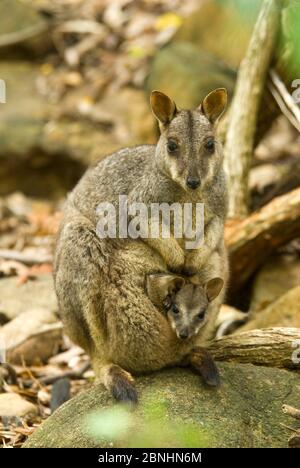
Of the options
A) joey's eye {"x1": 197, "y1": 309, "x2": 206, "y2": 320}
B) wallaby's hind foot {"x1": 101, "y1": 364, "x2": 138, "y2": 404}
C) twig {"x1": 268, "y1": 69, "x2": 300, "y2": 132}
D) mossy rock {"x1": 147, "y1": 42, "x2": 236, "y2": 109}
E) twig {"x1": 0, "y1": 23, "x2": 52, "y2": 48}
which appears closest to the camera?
wallaby's hind foot {"x1": 101, "y1": 364, "x2": 138, "y2": 404}

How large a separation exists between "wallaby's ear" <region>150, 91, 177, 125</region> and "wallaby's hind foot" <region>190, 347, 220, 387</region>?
186 centimetres

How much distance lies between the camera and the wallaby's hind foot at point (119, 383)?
545 cm

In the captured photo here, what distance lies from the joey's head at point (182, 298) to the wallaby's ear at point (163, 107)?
1272 millimetres

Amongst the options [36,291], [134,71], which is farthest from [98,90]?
[36,291]

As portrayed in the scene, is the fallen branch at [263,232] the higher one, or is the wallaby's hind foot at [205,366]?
the fallen branch at [263,232]

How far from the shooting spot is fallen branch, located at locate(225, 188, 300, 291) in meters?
8.39

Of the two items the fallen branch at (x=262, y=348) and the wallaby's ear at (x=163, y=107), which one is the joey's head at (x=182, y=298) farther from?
the wallaby's ear at (x=163, y=107)

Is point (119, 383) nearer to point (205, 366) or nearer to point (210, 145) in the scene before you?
point (205, 366)

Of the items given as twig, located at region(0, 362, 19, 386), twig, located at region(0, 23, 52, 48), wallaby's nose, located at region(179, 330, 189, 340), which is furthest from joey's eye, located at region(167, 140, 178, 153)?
twig, located at region(0, 23, 52, 48)

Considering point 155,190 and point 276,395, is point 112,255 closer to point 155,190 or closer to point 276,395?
point 155,190

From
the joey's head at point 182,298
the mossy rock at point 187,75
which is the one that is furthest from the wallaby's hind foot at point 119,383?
the mossy rock at point 187,75

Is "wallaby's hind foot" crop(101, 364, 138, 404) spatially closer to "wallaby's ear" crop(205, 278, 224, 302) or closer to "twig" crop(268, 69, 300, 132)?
"wallaby's ear" crop(205, 278, 224, 302)

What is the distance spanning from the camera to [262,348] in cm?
639

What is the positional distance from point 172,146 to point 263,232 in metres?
2.91
